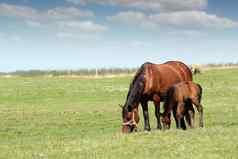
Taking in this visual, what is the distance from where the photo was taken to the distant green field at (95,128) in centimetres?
1062

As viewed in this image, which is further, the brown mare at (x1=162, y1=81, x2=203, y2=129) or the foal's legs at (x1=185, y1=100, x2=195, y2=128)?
the foal's legs at (x1=185, y1=100, x2=195, y2=128)

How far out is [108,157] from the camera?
10.1m

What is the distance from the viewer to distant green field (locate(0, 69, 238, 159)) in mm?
10625

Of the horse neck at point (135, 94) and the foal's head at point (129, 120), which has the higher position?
the horse neck at point (135, 94)

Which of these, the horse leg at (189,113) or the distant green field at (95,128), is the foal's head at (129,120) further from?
the horse leg at (189,113)

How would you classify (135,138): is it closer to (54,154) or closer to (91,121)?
(54,154)

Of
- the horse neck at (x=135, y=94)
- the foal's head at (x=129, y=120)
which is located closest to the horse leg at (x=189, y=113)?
the horse neck at (x=135, y=94)

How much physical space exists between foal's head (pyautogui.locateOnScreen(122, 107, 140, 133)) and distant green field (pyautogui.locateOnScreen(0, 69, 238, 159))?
0.39 m

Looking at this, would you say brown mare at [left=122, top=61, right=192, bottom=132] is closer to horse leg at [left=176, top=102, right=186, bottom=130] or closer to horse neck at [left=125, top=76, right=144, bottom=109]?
horse neck at [left=125, top=76, right=144, bottom=109]

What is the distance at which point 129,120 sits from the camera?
15.2m

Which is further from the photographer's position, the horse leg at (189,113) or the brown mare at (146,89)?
the horse leg at (189,113)

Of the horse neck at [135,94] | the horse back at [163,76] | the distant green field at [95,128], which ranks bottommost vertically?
the distant green field at [95,128]

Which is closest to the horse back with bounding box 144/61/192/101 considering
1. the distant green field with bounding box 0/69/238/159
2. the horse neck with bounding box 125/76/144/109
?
the horse neck with bounding box 125/76/144/109

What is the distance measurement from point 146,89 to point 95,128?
496cm
